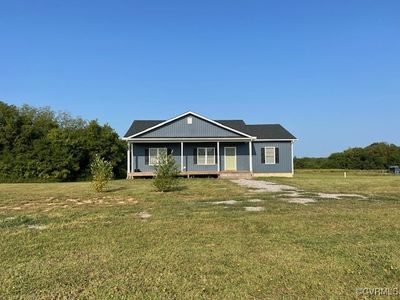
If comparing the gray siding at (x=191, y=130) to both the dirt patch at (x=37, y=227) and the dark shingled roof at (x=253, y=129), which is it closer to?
the dark shingled roof at (x=253, y=129)

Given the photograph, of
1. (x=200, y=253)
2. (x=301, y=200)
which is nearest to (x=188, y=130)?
(x=301, y=200)

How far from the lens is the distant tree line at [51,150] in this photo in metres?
23.9

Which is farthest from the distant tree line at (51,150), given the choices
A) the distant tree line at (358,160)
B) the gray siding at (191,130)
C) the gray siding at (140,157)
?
the distant tree line at (358,160)

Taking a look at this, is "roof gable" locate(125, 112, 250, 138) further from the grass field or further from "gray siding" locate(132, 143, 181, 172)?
the grass field

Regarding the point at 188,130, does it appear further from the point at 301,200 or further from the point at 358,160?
the point at 358,160

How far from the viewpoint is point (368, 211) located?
800 centimetres

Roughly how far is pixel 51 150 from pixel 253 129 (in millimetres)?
14528

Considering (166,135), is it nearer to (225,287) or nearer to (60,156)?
(60,156)

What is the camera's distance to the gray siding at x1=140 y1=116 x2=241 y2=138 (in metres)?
25.0

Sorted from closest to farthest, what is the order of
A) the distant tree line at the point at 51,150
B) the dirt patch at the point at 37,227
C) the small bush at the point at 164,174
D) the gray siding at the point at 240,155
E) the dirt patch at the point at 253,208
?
1. the dirt patch at the point at 37,227
2. the dirt patch at the point at 253,208
3. the small bush at the point at 164,174
4. the distant tree line at the point at 51,150
5. the gray siding at the point at 240,155

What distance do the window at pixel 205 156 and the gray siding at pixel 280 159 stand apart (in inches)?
120

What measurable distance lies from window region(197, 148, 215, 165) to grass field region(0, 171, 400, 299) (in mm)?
17219

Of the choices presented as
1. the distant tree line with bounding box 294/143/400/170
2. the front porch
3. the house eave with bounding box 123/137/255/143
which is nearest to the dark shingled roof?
the house eave with bounding box 123/137/255/143

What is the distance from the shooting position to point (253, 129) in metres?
27.9
